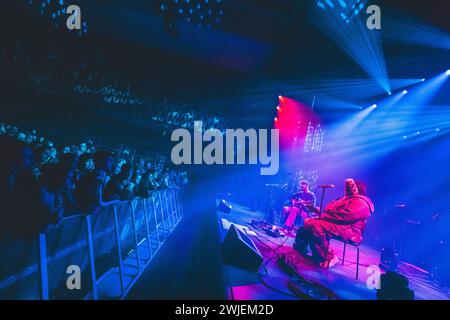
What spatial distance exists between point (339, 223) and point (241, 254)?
223cm

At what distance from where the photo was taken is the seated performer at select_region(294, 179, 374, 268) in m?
4.81

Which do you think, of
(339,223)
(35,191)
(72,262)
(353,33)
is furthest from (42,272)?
(353,33)

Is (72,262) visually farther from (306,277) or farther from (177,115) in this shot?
(177,115)

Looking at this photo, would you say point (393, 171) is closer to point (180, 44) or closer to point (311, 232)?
point (311, 232)

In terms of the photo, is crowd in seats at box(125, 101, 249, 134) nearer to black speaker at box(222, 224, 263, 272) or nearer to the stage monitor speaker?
the stage monitor speaker

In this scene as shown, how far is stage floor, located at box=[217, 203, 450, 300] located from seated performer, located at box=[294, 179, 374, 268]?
29 centimetres

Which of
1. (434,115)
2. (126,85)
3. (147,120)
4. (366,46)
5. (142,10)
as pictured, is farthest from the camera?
(147,120)

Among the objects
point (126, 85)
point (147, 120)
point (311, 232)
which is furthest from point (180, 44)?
point (311, 232)

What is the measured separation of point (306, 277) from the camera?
4.06m

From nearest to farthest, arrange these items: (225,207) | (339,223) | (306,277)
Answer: (306,277), (339,223), (225,207)

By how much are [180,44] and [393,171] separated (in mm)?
9639

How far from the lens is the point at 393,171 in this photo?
954 cm

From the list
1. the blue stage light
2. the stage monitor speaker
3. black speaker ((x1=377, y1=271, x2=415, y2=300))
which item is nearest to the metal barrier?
black speaker ((x1=377, y1=271, x2=415, y2=300))

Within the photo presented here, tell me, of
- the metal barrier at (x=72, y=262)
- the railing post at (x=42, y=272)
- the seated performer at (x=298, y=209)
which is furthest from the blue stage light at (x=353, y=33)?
the railing post at (x=42, y=272)
